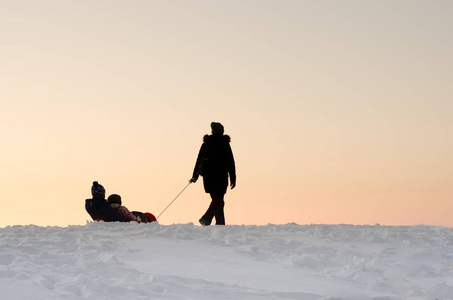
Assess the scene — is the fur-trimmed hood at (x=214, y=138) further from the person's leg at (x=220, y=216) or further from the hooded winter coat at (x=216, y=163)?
the person's leg at (x=220, y=216)

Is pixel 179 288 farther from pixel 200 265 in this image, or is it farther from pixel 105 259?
pixel 105 259

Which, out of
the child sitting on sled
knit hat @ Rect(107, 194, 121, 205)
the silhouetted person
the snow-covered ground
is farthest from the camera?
knit hat @ Rect(107, 194, 121, 205)

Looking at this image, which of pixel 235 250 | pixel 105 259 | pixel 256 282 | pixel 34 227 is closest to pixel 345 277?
pixel 256 282

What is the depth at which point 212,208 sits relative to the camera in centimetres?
1346

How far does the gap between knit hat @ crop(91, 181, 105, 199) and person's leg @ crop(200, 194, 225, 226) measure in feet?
7.71

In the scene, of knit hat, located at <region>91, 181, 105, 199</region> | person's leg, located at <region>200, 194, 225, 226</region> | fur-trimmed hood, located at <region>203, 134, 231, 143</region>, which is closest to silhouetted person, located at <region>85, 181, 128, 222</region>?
knit hat, located at <region>91, 181, 105, 199</region>

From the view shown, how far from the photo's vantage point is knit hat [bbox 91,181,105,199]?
42.2ft

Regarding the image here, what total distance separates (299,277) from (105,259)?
8.90 feet

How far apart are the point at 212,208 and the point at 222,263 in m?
Result: 5.29

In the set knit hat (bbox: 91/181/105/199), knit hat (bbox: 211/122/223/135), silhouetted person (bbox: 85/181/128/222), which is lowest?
silhouetted person (bbox: 85/181/128/222)

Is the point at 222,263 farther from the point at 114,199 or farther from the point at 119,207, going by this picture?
the point at 114,199

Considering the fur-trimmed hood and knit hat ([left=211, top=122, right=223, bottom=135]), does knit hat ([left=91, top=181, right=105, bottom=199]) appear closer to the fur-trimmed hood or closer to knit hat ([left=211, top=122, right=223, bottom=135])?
the fur-trimmed hood

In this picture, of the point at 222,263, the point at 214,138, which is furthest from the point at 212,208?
the point at 222,263

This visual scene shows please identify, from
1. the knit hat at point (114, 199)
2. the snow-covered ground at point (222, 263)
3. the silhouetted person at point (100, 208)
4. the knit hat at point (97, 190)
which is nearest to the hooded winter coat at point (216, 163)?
the knit hat at point (114, 199)
